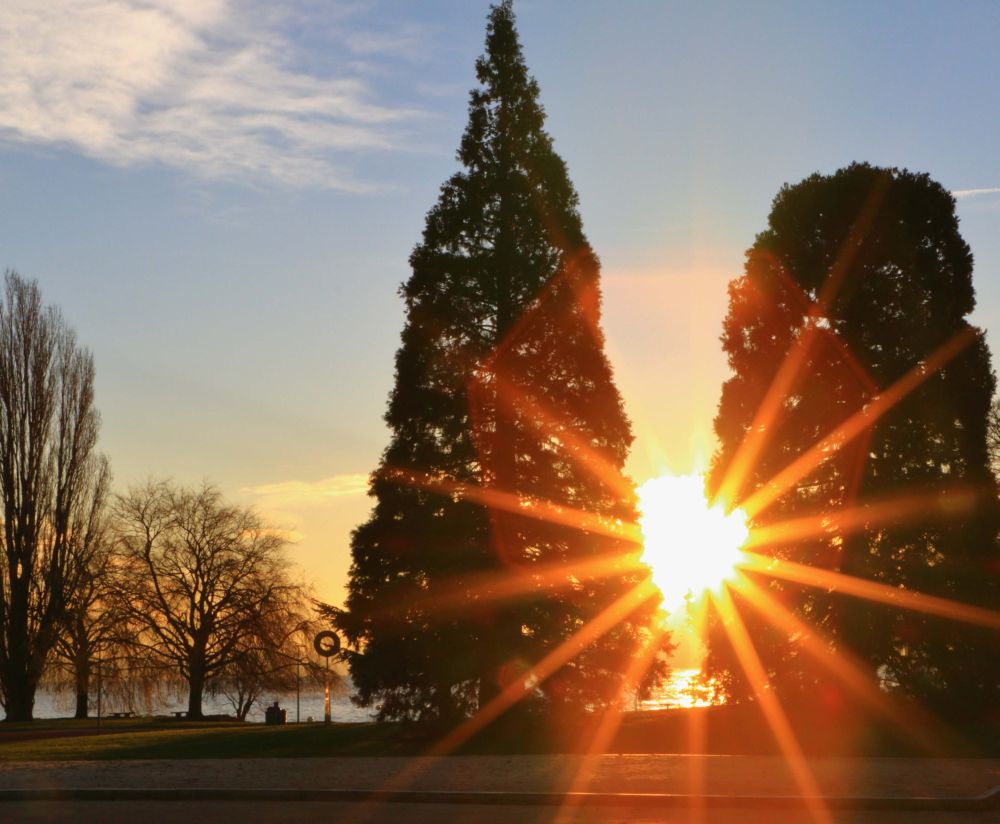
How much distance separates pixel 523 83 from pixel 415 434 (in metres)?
10.3

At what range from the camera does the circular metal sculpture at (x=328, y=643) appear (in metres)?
28.1

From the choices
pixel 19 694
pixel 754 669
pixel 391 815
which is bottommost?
pixel 391 815

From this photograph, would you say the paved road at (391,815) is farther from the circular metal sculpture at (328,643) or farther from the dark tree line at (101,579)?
the dark tree line at (101,579)

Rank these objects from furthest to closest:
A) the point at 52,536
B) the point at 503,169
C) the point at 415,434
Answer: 1. the point at 52,536
2. the point at 503,169
3. the point at 415,434

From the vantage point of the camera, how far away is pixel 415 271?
30.2m

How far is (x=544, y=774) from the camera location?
18625mm

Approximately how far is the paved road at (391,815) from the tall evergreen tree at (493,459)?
1058cm

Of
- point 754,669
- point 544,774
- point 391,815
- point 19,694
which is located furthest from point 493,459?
point 19,694

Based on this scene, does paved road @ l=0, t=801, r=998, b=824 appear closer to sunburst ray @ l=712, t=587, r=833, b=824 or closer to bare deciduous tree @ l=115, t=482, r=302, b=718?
sunburst ray @ l=712, t=587, r=833, b=824

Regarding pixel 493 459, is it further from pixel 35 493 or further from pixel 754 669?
pixel 35 493

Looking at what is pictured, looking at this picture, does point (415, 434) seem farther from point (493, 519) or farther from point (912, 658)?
point (912, 658)

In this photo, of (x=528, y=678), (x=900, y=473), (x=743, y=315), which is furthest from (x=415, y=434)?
(x=900, y=473)

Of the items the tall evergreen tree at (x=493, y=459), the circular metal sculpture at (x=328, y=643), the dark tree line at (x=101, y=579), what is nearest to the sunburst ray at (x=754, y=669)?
the tall evergreen tree at (x=493, y=459)

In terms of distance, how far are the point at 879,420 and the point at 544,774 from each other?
13.7 metres
